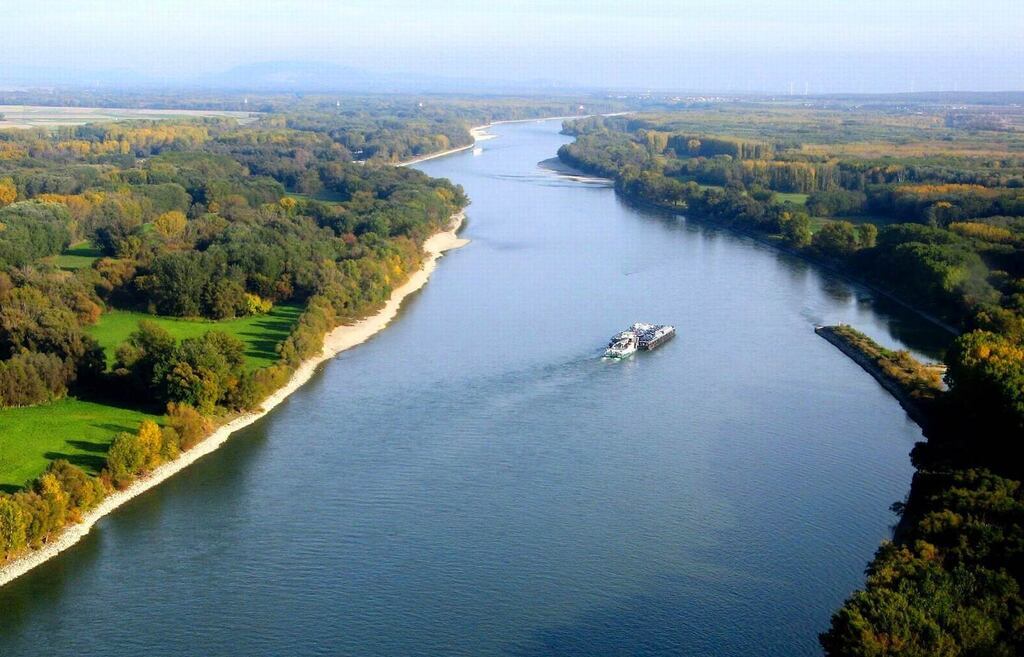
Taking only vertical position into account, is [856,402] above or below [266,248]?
below

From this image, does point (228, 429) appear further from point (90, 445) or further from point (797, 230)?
point (797, 230)

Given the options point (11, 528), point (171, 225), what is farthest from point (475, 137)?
point (11, 528)

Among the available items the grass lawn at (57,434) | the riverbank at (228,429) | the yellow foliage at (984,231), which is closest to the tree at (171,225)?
the riverbank at (228,429)

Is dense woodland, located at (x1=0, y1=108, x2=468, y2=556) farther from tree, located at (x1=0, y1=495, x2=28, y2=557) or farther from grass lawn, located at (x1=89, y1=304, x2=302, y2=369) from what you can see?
grass lawn, located at (x1=89, y1=304, x2=302, y2=369)

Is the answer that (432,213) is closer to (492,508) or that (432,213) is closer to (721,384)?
(721,384)

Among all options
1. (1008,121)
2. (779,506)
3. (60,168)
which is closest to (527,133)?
(1008,121)

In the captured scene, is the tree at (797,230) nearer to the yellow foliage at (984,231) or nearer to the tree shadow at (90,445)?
the yellow foliage at (984,231)
